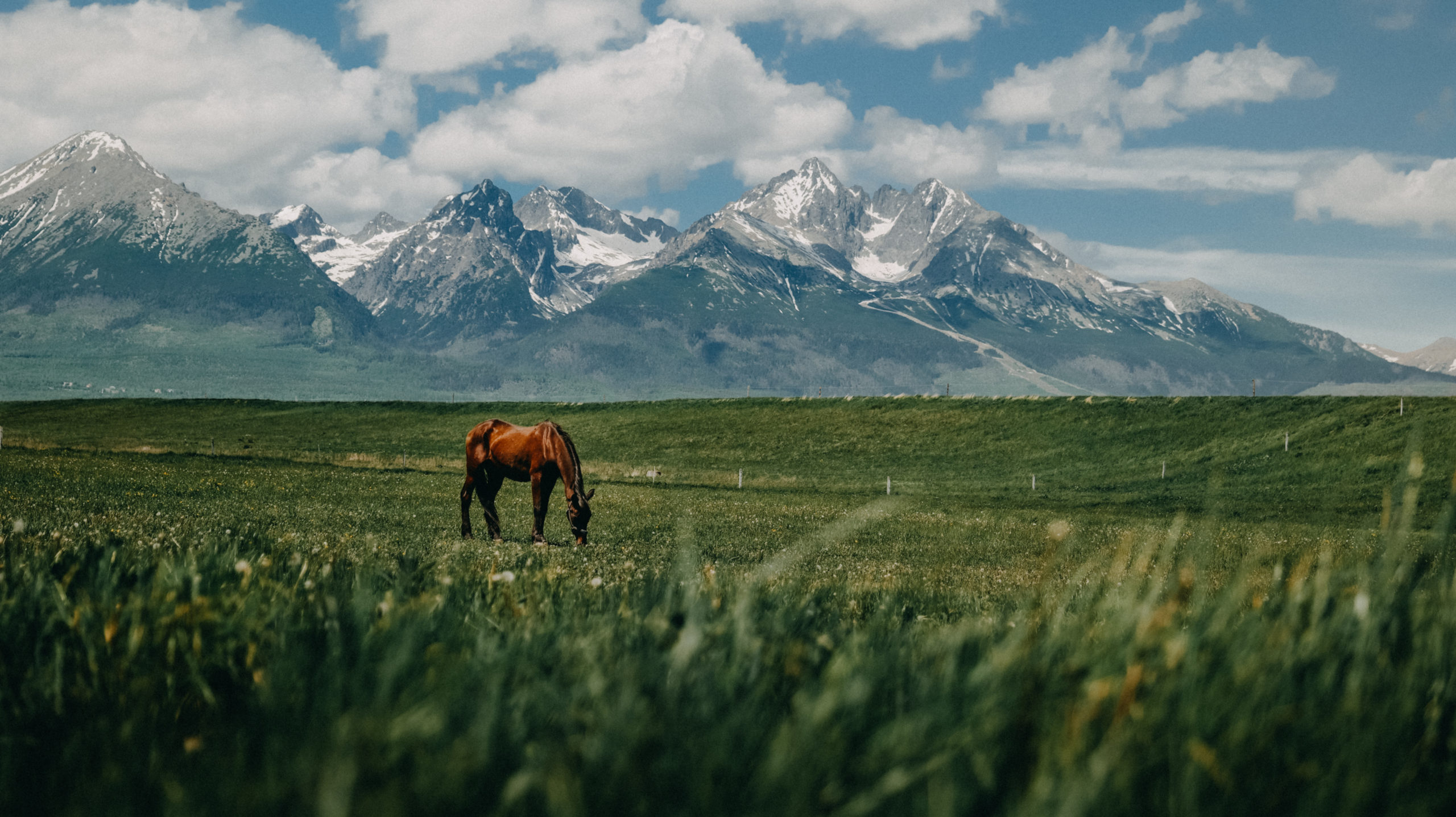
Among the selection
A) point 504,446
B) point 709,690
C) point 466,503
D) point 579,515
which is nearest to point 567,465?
point 579,515

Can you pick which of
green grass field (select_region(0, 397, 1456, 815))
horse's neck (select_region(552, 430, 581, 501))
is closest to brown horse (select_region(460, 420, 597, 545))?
horse's neck (select_region(552, 430, 581, 501))

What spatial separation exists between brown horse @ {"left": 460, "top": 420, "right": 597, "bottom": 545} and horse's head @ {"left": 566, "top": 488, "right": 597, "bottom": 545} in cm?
1

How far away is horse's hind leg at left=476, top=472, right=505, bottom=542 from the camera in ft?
67.8

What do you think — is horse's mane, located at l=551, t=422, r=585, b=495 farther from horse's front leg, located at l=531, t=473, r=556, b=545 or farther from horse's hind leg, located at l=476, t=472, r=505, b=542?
horse's hind leg, located at l=476, t=472, r=505, b=542

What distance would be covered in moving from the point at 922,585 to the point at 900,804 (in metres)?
10.1

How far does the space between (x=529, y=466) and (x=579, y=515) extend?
5.39 ft

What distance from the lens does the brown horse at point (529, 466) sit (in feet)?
63.9

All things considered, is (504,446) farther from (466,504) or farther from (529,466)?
(466,504)

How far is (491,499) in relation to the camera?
21.0 metres

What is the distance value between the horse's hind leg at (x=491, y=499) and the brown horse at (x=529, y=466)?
13 millimetres

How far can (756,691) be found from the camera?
215cm

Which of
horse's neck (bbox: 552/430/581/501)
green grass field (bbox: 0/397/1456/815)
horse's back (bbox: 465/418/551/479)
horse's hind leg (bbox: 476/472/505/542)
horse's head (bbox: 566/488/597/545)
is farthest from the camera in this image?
horse's hind leg (bbox: 476/472/505/542)

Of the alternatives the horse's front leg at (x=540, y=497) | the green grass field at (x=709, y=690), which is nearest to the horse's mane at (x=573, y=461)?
the horse's front leg at (x=540, y=497)

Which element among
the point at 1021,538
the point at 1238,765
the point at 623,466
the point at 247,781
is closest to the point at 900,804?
the point at 1238,765
